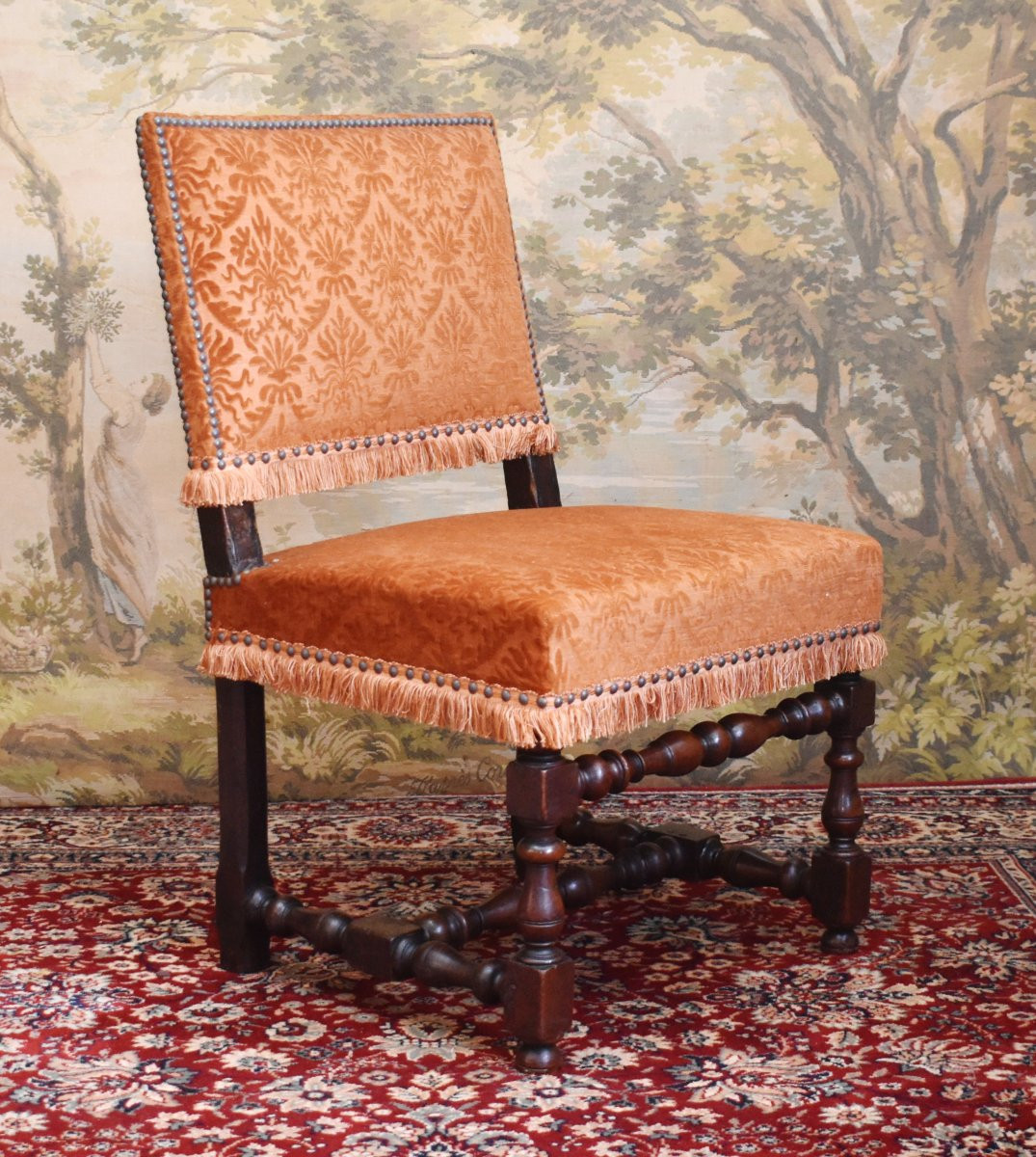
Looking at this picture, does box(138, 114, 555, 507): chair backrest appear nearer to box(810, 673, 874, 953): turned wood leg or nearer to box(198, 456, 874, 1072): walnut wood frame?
box(198, 456, 874, 1072): walnut wood frame

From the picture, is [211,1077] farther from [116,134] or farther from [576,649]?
[116,134]

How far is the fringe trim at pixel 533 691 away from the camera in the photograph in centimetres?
188

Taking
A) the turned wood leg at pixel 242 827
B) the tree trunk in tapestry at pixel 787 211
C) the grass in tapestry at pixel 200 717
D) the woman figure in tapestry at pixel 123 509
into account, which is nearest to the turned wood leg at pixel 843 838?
the turned wood leg at pixel 242 827

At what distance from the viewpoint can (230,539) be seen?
2199 millimetres

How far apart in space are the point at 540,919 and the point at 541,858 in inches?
3.0

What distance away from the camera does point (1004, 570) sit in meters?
Answer: 3.29

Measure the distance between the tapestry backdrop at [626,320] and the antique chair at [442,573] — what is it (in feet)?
2.38

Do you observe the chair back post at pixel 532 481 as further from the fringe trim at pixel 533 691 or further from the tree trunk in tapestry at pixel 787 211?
the tree trunk in tapestry at pixel 787 211

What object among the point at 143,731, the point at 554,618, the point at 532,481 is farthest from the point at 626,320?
the point at 554,618

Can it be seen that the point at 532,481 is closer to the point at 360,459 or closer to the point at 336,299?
the point at 360,459

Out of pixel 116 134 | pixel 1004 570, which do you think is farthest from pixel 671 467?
pixel 116 134

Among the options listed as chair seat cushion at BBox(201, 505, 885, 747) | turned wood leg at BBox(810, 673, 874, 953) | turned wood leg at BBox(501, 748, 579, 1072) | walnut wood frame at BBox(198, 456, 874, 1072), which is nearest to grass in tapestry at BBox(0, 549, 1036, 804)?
walnut wood frame at BBox(198, 456, 874, 1072)

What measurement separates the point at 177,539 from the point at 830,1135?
1904mm

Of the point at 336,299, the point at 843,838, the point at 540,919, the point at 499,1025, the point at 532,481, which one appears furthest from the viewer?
the point at 532,481
